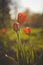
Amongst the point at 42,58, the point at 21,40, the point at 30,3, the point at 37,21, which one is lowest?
the point at 42,58

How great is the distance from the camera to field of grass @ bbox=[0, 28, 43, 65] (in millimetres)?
850

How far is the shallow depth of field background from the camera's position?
85 centimetres

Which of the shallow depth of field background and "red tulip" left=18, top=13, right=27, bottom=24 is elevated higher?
"red tulip" left=18, top=13, right=27, bottom=24

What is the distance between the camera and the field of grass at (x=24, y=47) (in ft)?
A: 2.79

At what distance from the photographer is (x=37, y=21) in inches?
33.9

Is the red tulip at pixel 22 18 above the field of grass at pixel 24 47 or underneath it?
above

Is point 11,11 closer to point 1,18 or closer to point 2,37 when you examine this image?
point 1,18

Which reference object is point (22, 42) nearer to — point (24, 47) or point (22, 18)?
point (24, 47)

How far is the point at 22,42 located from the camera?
864 millimetres

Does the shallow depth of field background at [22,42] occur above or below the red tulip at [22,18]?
below

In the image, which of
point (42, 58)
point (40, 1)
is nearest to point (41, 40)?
point (42, 58)

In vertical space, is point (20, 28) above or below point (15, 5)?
below

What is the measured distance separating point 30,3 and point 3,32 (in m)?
0.27

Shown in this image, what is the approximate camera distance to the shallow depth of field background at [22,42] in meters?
0.85
